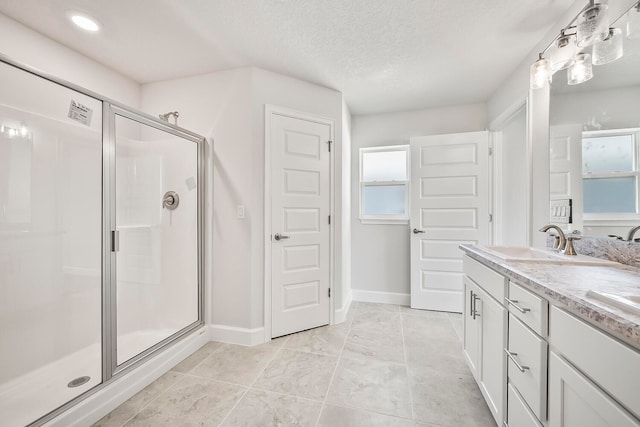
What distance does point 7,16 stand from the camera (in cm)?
162

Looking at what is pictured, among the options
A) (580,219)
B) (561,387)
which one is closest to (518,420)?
(561,387)

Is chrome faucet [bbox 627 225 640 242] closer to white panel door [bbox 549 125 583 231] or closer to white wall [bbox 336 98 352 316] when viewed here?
white panel door [bbox 549 125 583 231]

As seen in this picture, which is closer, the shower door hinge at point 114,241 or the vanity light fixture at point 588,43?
the vanity light fixture at point 588,43

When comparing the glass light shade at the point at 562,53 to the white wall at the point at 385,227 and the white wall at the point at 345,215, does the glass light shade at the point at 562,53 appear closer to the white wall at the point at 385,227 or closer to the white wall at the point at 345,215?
the white wall at the point at 385,227

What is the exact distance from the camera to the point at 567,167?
1.56 meters

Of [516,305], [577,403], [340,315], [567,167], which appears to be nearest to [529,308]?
[516,305]

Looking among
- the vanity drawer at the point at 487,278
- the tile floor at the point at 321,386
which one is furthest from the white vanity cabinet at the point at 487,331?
the tile floor at the point at 321,386

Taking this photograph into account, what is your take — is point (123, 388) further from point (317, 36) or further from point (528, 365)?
point (317, 36)

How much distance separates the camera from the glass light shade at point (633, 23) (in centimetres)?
115

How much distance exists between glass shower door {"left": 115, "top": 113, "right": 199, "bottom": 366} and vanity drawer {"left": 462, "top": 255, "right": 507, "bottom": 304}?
2.18m

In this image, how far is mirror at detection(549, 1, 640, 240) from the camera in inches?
47.2

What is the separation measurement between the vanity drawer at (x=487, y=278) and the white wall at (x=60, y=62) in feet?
9.36

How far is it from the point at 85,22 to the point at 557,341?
3057 mm

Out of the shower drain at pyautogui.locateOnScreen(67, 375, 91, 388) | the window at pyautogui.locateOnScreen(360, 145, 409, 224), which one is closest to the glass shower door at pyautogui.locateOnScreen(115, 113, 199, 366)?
the shower drain at pyautogui.locateOnScreen(67, 375, 91, 388)
